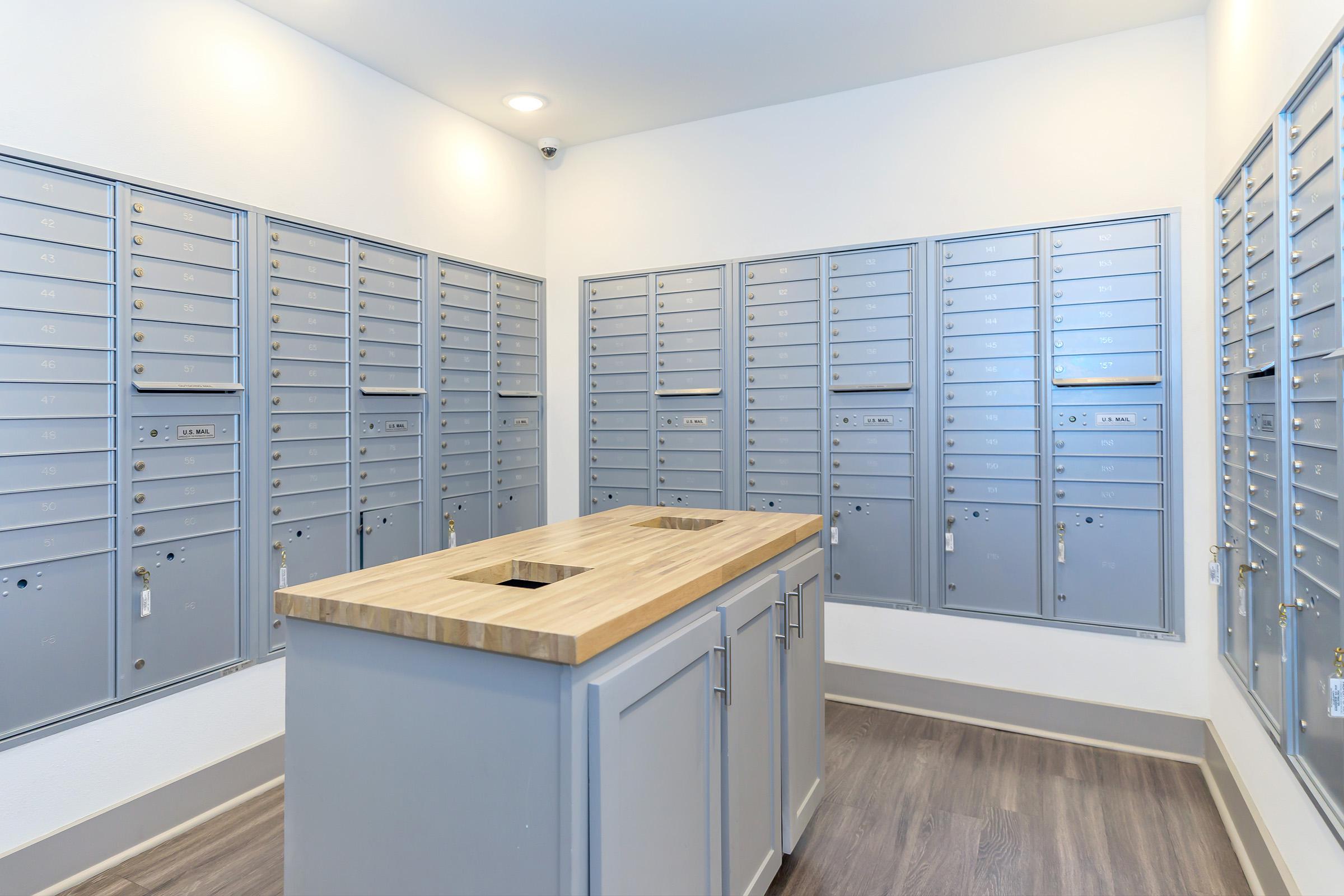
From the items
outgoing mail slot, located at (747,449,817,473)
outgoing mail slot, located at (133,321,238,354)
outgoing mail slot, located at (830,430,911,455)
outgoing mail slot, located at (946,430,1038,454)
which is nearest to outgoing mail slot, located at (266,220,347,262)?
outgoing mail slot, located at (133,321,238,354)

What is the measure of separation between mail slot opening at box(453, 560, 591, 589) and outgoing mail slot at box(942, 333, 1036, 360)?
2087 mm

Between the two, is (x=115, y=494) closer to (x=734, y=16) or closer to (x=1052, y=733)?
(x=734, y=16)

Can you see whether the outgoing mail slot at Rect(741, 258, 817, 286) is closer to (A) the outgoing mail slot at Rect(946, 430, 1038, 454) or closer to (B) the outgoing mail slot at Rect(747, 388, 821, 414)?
(B) the outgoing mail slot at Rect(747, 388, 821, 414)

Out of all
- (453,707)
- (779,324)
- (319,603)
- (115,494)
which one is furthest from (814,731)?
(115,494)

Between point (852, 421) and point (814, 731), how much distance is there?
1.47 meters

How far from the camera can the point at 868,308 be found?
10.5 ft

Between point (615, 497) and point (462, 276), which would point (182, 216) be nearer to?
point (462, 276)

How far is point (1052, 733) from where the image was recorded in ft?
9.45

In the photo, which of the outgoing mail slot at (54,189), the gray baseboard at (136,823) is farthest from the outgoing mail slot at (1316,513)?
the outgoing mail slot at (54,189)

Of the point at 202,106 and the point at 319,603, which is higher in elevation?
the point at 202,106

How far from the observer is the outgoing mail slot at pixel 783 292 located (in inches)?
130

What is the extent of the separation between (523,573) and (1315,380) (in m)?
1.74

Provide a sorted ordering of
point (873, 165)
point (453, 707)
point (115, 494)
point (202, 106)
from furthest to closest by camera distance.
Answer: point (873, 165) < point (202, 106) < point (115, 494) < point (453, 707)

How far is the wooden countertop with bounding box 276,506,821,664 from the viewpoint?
3.69 ft
